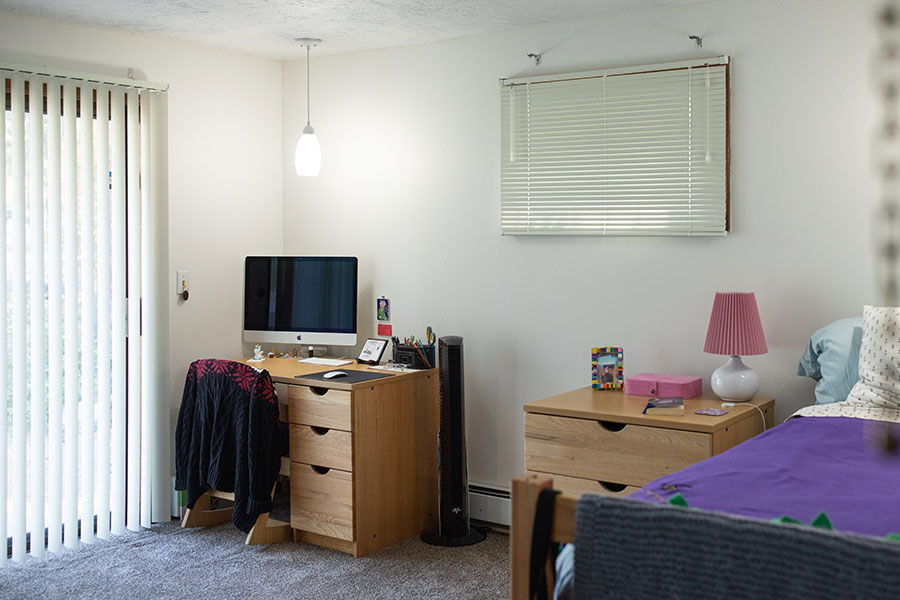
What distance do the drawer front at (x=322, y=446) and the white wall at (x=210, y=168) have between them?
73 centimetres

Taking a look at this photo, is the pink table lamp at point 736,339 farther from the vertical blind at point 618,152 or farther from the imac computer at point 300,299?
the imac computer at point 300,299

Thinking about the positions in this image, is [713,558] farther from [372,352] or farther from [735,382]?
[372,352]

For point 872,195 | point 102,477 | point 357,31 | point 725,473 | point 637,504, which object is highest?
point 357,31

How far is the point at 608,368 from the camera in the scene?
332 centimetres

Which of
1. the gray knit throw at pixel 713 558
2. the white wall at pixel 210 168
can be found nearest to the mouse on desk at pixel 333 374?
the white wall at pixel 210 168

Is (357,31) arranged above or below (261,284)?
above

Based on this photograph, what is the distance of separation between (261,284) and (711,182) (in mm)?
2153

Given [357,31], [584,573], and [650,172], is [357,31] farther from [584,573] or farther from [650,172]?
[584,573]

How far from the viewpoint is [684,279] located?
3326 mm

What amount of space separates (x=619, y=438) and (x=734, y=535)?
1.84 meters

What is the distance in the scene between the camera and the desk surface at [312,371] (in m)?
3.41

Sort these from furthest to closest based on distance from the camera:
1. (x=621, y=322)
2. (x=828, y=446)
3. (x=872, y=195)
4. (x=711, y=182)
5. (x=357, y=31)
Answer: (x=357, y=31)
(x=621, y=322)
(x=711, y=182)
(x=872, y=195)
(x=828, y=446)

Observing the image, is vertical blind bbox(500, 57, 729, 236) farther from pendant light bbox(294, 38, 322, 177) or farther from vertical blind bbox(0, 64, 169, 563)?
vertical blind bbox(0, 64, 169, 563)

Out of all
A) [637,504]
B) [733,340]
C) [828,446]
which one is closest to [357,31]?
[733,340]
